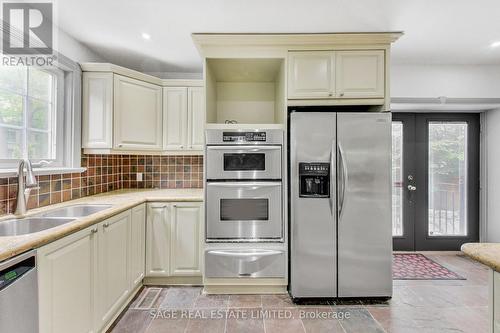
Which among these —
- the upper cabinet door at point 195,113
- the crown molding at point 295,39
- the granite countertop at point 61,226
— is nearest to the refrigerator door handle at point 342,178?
the crown molding at point 295,39

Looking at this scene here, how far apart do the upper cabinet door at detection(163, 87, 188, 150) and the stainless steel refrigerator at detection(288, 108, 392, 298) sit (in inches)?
54.6

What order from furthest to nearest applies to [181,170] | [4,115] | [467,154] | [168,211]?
[467,154] < [181,170] < [168,211] < [4,115]

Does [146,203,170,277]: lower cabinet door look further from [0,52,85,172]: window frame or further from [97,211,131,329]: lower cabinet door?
[0,52,85,172]: window frame

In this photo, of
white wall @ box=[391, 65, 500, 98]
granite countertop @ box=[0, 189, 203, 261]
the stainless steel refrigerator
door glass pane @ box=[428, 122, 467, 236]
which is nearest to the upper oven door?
the stainless steel refrigerator

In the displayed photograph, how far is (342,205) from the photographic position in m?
2.41

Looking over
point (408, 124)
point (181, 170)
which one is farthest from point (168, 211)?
point (408, 124)

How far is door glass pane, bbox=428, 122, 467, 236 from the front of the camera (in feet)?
12.4

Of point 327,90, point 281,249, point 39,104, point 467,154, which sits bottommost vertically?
point 281,249

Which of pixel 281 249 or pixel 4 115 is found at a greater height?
pixel 4 115

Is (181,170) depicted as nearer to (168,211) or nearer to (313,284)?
(168,211)

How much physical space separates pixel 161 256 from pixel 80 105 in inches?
66.6

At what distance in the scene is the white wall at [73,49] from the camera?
2459 mm

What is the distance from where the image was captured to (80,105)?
2717mm

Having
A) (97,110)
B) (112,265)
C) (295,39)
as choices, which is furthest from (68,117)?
(295,39)
